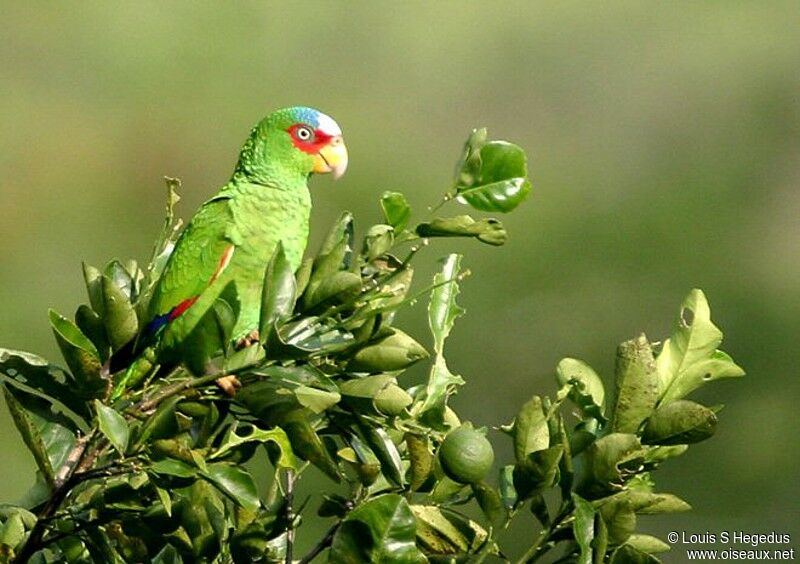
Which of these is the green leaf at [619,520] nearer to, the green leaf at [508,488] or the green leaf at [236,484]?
the green leaf at [508,488]

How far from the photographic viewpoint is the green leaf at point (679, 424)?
100cm

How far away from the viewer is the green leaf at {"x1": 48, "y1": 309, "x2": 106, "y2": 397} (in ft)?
3.50

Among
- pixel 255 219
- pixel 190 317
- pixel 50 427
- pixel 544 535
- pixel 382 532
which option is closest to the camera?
pixel 382 532

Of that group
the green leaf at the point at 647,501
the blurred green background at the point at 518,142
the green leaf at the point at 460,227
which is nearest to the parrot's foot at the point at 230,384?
the green leaf at the point at 460,227

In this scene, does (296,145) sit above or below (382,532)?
above

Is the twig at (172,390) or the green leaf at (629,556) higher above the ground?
the twig at (172,390)

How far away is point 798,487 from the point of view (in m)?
4.87

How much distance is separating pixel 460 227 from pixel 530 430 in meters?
0.20

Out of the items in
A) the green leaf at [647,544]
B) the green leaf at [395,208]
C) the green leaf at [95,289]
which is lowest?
the green leaf at [647,544]

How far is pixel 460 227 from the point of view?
110cm

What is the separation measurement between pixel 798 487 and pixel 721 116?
2.91m

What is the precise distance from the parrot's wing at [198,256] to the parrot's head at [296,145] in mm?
202

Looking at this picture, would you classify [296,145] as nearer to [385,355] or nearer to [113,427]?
[385,355]

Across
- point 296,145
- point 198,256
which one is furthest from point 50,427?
point 296,145
